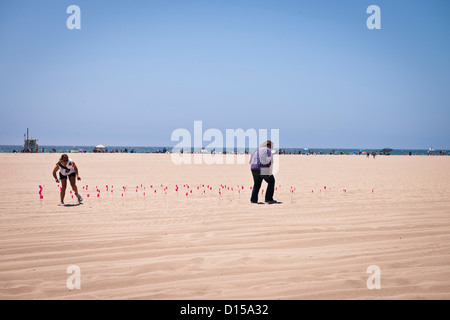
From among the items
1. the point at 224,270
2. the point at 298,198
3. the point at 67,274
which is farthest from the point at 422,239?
the point at 67,274

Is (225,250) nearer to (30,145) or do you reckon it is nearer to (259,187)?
(259,187)

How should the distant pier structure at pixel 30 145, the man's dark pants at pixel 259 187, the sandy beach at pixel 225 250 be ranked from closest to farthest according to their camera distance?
the sandy beach at pixel 225 250
the man's dark pants at pixel 259 187
the distant pier structure at pixel 30 145

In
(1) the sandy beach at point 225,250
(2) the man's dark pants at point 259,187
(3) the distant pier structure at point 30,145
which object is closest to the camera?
(1) the sandy beach at point 225,250

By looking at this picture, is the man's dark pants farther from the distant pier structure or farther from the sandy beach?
the distant pier structure

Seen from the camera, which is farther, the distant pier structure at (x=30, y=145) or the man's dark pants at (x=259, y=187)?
the distant pier structure at (x=30, y=145)

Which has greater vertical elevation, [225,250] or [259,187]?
[259,187]

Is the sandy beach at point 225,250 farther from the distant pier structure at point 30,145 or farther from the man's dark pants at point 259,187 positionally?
the distant pier structure at point 30,145

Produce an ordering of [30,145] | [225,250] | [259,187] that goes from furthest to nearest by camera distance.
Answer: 1. [30,145]
2. [259,187]
3. [225,250]

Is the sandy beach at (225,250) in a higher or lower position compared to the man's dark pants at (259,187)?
lower

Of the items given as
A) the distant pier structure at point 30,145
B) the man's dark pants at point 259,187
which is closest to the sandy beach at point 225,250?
the man's dark pants at point 259,187

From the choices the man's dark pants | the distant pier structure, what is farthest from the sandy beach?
the distant pier structure

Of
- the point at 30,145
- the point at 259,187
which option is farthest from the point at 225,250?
the point at 30,145

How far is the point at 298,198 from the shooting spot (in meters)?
10.3

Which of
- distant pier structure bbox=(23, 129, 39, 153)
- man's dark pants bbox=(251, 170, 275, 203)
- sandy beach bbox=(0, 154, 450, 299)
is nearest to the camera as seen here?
sandy beach bbox=(0, 154, 450, 299)
